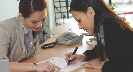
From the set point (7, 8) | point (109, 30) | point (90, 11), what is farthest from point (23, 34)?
point (7, 8)

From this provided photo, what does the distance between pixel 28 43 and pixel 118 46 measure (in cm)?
72

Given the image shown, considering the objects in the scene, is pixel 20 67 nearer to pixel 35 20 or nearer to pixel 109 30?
pixel 35 20

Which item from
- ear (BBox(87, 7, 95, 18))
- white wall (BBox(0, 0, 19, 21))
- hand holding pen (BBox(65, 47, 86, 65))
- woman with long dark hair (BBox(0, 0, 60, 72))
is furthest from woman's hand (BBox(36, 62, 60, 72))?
white wall (BBox(0, 0, 19, 21))

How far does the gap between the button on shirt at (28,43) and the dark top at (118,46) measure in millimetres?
605

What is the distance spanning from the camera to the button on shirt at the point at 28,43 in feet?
5.30

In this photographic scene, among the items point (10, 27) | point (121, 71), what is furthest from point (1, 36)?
point (121, 71)

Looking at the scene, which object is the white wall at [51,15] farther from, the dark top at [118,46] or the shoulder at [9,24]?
the dark top at [118,46]

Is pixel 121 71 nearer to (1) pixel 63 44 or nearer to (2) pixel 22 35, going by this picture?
(2) pixel 22 35

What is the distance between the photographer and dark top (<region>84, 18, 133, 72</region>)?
122 cm

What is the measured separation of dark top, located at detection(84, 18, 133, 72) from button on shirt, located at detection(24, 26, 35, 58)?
1.98 feet

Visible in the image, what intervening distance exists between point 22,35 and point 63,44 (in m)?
0.55

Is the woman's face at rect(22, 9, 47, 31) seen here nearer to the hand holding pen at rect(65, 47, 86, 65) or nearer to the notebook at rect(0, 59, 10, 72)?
the hand holding pen at rect(65, 47, 86, 65)

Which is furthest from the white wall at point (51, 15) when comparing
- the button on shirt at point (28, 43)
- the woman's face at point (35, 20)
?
the woman's face at point (35, 20)

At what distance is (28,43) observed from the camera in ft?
5.44
